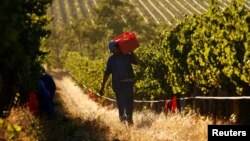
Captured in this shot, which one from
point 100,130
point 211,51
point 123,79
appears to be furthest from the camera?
point 211,51

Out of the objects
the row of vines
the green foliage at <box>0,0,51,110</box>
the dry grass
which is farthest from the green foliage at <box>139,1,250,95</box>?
the green foliage at <box>0,0,51,110</box>

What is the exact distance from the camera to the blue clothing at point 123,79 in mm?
11078

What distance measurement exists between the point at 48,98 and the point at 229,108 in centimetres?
475

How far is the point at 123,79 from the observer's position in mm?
11164

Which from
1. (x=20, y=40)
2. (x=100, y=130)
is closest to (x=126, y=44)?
(x=100, y=130)

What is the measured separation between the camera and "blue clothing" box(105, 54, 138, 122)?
11.1 meters

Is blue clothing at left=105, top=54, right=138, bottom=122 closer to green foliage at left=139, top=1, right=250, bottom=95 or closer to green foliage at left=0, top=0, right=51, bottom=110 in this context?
green foliage at left=0, top=0, right=51, bottom=110

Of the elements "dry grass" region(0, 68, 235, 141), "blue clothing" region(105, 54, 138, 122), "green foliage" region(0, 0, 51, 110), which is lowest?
"dry grass" region(0, 68, 235, 141)

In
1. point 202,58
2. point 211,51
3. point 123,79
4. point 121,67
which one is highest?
point 211,51

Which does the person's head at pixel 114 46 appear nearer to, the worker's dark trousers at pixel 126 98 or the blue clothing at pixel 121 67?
the blue clothing at pixel 121 67

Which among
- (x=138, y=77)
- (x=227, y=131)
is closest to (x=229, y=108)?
(x=227, y=131)

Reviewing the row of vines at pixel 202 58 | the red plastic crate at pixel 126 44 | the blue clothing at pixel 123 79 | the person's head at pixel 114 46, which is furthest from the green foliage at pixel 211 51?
the person's head at pixel 114 46

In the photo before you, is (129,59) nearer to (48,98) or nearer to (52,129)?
(48,98)

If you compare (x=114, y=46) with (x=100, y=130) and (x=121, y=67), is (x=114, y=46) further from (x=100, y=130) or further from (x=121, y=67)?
(x=100, y=130)
